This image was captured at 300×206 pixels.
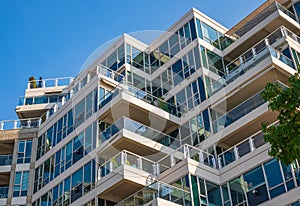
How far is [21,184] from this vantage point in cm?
3272

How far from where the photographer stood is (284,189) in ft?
65.2

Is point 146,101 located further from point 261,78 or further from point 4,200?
point 4,200

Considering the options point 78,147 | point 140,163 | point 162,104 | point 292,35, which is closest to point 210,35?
point 162,104

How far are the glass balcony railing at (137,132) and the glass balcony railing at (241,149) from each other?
404 cm

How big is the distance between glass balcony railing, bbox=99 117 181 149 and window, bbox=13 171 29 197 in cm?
889

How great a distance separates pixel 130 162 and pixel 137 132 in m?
2.51

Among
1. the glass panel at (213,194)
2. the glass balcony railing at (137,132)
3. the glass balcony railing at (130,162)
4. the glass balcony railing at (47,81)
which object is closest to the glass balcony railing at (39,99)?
the glass balcony railing at (47,81)

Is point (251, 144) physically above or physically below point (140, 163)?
below

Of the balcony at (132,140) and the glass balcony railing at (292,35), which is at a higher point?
the glass balcony railing at (292,35)

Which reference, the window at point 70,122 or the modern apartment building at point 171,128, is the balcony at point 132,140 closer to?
the modern apartment building at point 171,128

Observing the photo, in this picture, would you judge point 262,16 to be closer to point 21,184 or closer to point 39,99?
point 21,184

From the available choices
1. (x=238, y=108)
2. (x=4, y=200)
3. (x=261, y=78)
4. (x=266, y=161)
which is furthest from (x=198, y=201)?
(x=4, y=200)

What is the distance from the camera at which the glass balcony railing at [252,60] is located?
25078mm

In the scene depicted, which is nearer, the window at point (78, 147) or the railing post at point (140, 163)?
the railing post at point (140, 163)
